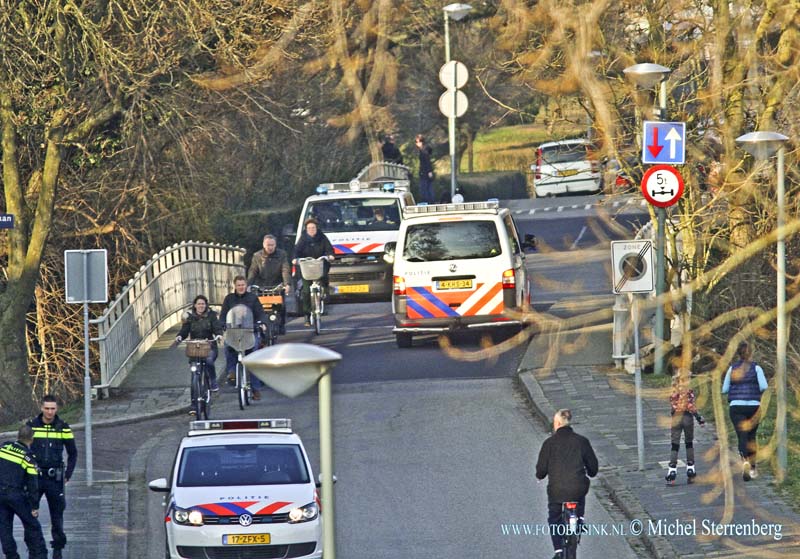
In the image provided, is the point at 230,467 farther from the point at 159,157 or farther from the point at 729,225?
the point at 159,157

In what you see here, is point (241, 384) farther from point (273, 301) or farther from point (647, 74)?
point (647, 74)

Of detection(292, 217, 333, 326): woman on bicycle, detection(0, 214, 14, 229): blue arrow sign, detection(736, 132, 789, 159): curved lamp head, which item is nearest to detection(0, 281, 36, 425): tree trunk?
detection(0, 214, 14, 229): blue arrow sign

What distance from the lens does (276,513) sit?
13.6 meters

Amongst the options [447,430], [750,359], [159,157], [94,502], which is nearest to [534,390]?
[447,430]

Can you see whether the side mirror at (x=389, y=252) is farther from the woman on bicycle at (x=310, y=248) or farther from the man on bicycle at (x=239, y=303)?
the man on bicycle at (x=239, y=303)

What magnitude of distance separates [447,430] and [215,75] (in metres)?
6.70

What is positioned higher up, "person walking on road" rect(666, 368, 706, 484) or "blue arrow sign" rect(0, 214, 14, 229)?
"blue arrow sign" rect(0, 214, 14, 229)

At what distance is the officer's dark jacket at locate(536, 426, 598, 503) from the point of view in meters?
13.1

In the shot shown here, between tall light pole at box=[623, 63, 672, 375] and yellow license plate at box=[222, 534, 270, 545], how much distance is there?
4.56 m

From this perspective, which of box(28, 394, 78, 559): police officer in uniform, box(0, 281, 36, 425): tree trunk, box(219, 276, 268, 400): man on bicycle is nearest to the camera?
box(28, 394, 78, 559): police officer in uniform

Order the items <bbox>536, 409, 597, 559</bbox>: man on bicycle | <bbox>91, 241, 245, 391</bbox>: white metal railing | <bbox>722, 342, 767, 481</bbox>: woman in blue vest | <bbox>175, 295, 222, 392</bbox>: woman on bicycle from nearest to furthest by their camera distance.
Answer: <bbox>536, 409, 597, 559</bbox>: man on bicycle < <bbox>722, 342, 767, 481</bbox>: woman in blue vest < <bbox>175, 295, 222, 392</bbox>: woman on bicycle < <bbox>91, 241, 245, 391</bbox>: white metal railing

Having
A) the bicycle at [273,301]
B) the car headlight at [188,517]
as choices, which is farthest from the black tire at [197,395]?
the car headlight at [188,517]

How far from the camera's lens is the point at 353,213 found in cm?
2828

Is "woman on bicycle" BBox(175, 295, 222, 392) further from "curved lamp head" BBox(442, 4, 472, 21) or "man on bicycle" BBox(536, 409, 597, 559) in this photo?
"man on bicycle" BBox(536, 409, 597, 559)
